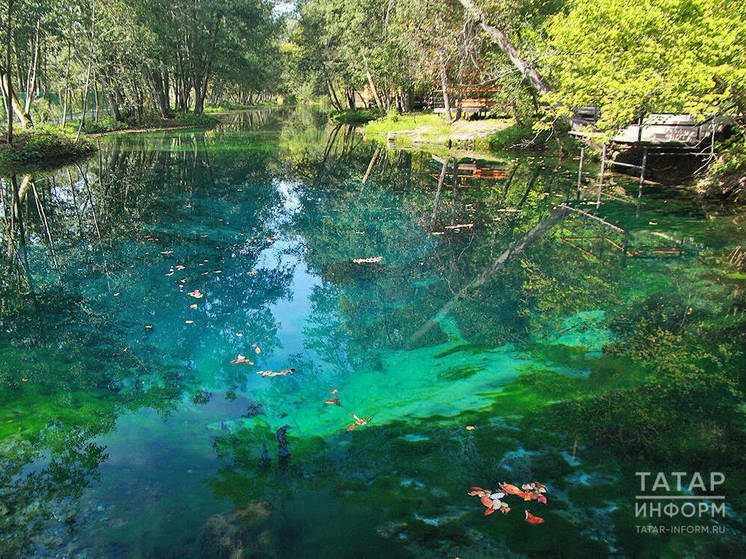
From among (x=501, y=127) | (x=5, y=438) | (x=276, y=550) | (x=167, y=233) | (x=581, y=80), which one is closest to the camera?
(x=276, y=550)

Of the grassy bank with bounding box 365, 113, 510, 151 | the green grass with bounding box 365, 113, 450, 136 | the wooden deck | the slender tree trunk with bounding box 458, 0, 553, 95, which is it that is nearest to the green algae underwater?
the wooden deck

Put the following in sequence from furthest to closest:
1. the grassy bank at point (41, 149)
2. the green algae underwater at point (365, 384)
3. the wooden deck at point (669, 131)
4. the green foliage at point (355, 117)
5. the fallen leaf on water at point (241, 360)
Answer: the green foliage at point (355, 117), the grassy bank at point (41, 149), the wooden deck at point (669, 131), the fallen leaf on water at point (241, 360), the green algae underwater at point (365, 384)

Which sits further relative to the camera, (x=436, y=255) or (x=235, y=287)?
(x=436, y=255)

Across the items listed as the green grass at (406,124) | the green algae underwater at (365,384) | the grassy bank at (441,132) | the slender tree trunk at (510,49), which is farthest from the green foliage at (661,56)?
the green grass at (406,124)

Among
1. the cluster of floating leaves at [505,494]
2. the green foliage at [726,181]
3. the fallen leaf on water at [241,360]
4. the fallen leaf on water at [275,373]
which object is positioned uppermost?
the green foliage at [726,181]

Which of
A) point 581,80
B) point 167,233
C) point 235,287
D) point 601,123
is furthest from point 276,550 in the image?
point 581,80

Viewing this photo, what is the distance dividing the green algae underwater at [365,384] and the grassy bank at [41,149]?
9.46 m

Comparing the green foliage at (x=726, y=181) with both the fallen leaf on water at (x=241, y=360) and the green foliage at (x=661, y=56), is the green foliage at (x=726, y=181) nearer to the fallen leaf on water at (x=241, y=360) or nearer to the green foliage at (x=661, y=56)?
the green foliage at (x=661, y=56)

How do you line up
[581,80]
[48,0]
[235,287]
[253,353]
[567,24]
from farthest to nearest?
[48,0]
[567,24]
[581,80]
[235,287]
[253,353]

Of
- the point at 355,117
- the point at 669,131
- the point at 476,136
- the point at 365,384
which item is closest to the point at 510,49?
the point at 476,136

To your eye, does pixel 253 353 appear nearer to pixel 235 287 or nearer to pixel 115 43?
pixel 235 287

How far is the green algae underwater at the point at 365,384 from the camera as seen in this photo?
310 centimetres

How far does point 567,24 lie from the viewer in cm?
1234

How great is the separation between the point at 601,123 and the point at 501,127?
14.5 metres
